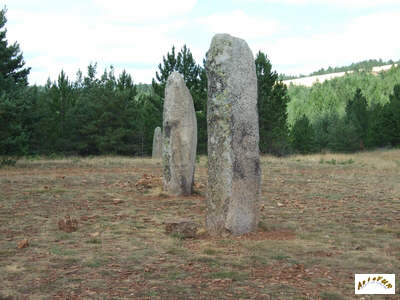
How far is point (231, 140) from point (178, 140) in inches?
176

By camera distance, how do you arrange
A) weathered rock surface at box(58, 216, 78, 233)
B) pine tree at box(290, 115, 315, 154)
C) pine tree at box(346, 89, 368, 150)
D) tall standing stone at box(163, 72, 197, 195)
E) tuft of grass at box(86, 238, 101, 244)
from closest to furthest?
tuft of grass at box(86, 238, 101, 244)
weathered rock surface at box(58, 216, 78, 233)
tall standing stone at box(163, 72, 197, 195)
pine tree at box(346, 89, 368, 150)
pine tree at box(290, 115, 315, 154)

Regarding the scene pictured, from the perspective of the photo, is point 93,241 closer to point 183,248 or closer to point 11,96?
point 183,248

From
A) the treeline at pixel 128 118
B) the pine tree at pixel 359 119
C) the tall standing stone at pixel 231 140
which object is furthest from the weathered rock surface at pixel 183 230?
the pine tree at pixel 359 119

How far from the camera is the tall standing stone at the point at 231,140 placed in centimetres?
668

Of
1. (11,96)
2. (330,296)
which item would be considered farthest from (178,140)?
(11,96)

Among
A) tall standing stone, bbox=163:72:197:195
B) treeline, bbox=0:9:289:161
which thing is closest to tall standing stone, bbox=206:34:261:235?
tall standing stone, bbox=163:72:197:195

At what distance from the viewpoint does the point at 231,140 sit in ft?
21.9

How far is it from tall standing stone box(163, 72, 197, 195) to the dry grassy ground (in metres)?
0.47

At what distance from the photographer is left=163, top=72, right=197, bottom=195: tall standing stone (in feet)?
36.3

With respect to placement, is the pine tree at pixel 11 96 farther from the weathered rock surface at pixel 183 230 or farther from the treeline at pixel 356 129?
the treeline at pixel 356 129

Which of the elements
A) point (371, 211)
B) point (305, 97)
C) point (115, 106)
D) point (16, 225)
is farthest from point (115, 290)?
point (305, 97)

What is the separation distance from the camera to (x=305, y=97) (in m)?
127

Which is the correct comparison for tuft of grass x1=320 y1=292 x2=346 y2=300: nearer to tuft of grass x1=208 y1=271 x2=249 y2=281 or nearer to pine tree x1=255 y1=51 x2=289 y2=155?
tuft of grass x1=208 y1=271 x2=249 y2=281

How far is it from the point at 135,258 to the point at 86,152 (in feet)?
90.9
